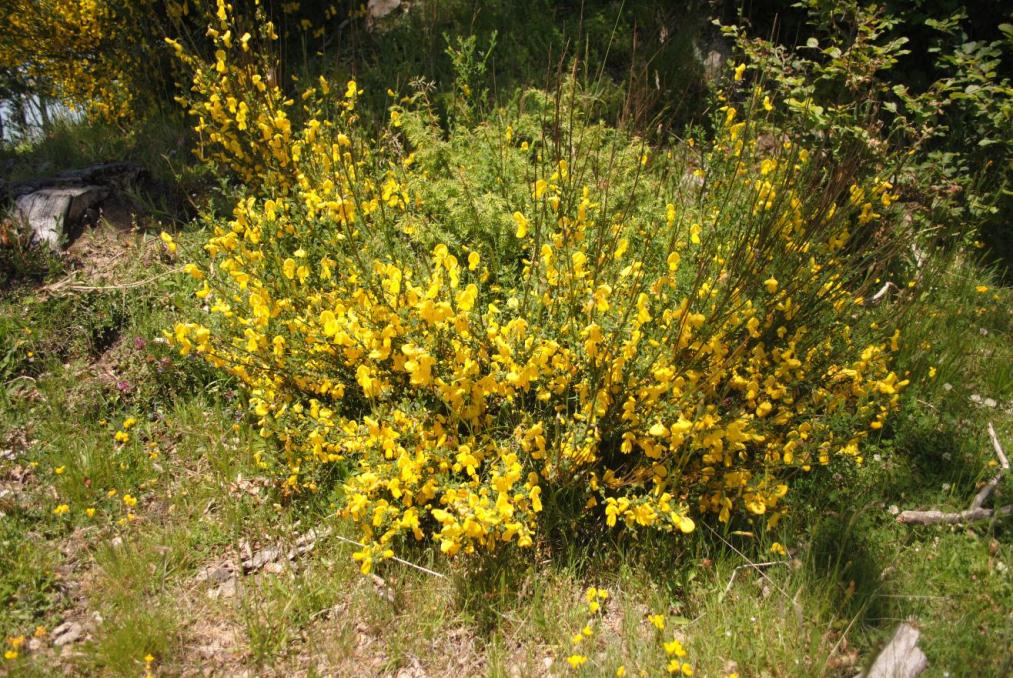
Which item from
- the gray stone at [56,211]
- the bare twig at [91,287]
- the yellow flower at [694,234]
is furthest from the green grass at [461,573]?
the gray stone at [56,211]

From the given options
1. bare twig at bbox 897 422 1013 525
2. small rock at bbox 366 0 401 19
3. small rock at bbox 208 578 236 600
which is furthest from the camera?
small rock at bbox 366 0 401 19

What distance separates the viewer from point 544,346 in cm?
230

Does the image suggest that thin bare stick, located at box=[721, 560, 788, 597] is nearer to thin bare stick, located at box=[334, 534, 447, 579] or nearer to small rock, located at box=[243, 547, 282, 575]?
thin bare stick, located at box=[334, 534, 447, 579]

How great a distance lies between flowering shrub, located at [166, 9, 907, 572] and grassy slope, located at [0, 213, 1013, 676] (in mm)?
180

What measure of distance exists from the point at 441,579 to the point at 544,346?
944 mm

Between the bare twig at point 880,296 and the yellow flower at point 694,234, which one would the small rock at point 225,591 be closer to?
the yellow flower at point 694,234

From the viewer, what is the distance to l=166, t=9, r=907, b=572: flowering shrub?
2342 millimetres

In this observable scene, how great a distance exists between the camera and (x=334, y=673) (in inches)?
92.3

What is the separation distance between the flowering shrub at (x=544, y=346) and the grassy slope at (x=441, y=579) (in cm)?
18

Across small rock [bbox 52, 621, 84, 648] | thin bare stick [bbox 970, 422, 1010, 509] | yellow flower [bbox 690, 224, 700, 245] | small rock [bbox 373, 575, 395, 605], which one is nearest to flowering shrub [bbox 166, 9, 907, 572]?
yellow flower [bbox 690, 224, 700, 245]

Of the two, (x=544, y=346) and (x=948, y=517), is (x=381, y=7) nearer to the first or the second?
(x=544, y=346)

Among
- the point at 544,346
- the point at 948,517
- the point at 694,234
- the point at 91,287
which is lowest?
the point at 948,517

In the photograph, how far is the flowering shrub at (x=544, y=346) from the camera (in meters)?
2.34

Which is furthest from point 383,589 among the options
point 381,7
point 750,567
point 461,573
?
point 381,7
